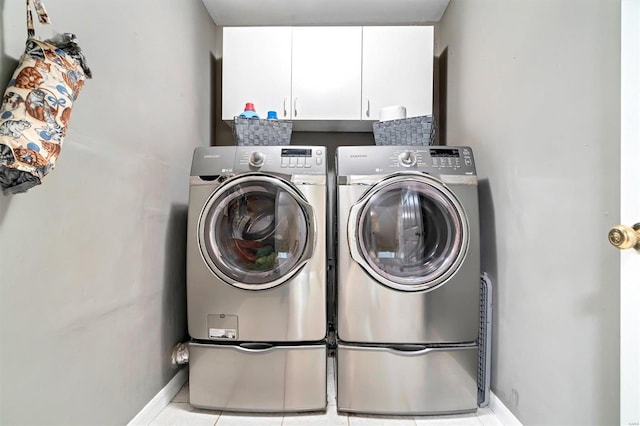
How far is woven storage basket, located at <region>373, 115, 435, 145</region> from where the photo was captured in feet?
6.06

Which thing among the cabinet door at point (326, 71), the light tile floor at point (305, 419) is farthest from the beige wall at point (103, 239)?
the cabinet door at point (326, 71)

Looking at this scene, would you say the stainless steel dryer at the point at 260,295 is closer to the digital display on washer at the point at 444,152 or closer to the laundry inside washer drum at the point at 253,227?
the laundry inside washer drum at the point at 253,227

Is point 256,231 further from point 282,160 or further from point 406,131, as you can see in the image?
point 406,131

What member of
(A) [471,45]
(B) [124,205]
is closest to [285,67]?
(A) [471,45]

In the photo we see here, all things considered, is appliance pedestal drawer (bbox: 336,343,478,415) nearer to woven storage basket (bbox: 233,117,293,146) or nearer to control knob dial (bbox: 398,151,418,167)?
control knob dial (bbox: 398,151,418,167)

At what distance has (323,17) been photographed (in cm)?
240

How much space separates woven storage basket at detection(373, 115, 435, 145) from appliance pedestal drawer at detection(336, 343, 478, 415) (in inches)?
41.6

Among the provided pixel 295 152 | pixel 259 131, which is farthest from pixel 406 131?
pixel 259 131

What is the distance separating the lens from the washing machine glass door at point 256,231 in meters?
1.54

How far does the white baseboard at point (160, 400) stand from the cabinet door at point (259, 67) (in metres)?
1.53

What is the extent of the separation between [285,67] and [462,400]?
2.05 metres

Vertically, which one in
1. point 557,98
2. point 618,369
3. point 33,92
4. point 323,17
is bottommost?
point 618,369

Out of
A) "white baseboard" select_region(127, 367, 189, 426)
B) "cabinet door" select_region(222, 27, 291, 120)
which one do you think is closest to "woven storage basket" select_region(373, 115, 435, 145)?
"cabinet door" select_region(222, 27, 291, 120)
